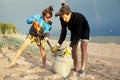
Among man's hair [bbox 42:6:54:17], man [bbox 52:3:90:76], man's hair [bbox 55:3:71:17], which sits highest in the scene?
man's hair [bbox 55:3:71:17]

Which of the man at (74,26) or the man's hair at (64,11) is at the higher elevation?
the man's hair at (64,11)

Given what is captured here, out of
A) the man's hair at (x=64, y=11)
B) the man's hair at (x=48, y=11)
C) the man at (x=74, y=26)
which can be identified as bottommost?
the man at (x=74, y=26)

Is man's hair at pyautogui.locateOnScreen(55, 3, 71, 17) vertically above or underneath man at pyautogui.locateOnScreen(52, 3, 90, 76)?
above

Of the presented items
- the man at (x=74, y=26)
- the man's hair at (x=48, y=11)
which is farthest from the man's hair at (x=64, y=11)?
the man's hair at (x=48, y=11)

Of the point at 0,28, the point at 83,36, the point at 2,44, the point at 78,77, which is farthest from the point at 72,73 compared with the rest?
the point at 0,28

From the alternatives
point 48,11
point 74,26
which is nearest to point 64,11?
point 74,26

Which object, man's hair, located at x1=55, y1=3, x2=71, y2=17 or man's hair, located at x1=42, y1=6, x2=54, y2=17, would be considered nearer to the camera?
man's hair, located at x1=55, y1=3, x2=71, y2=17

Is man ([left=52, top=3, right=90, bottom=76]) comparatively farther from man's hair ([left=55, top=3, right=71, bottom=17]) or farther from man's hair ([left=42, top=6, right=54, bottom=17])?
man's hair ([left=42, top=6, right=54, bottom=17])

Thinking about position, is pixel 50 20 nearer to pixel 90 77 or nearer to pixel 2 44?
pixel 90 77

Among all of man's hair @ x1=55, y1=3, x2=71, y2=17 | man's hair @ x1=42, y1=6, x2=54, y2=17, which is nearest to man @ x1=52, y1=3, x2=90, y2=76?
man's hair @ x1=55, y1=3, x2=71, y2=17

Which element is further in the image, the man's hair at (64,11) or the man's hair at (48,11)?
the man's hair at (48,11)

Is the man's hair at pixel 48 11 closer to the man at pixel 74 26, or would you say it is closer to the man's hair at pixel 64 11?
the man at pixel 74 26

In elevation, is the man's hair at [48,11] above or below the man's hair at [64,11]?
below

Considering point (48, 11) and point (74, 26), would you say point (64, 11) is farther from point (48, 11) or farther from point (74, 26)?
point (48, 11)
